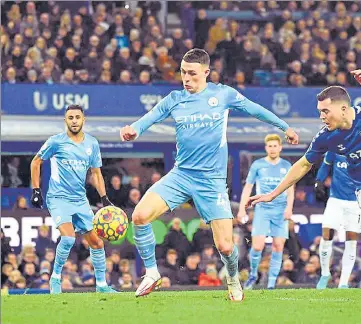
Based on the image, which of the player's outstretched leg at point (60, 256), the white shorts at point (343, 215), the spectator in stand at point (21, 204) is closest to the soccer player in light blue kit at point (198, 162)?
the player's outstretched leg at point (60, 256)

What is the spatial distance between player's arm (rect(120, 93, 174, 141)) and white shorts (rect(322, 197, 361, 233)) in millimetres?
5681

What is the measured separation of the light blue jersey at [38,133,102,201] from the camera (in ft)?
51.5

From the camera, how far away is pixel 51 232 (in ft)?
78.6

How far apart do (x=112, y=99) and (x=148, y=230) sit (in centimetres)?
1327

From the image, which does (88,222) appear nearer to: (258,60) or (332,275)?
(332,275)

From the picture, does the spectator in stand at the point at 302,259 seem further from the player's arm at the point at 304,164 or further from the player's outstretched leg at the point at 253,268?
the player's arm at the point at 304,164

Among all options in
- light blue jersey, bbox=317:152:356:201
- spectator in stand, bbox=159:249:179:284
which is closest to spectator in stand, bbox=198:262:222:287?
spectator in stand, bbox=159:249:179:284

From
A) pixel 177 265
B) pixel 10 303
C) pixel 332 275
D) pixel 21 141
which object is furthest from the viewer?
pixel 21 141

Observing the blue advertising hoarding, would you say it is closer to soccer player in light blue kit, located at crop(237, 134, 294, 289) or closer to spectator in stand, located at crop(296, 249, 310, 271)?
spectator in stand, located at crop(296, 249, 310, 271)

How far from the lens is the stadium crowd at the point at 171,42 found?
26172mm

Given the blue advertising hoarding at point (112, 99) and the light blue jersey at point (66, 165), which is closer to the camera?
the light blue jersey at point (66, 165)

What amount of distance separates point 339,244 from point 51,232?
6.05 m

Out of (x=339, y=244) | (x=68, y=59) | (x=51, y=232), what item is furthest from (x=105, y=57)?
(x=339, y=244)

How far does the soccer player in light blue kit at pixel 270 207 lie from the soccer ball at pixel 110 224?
4.06m
